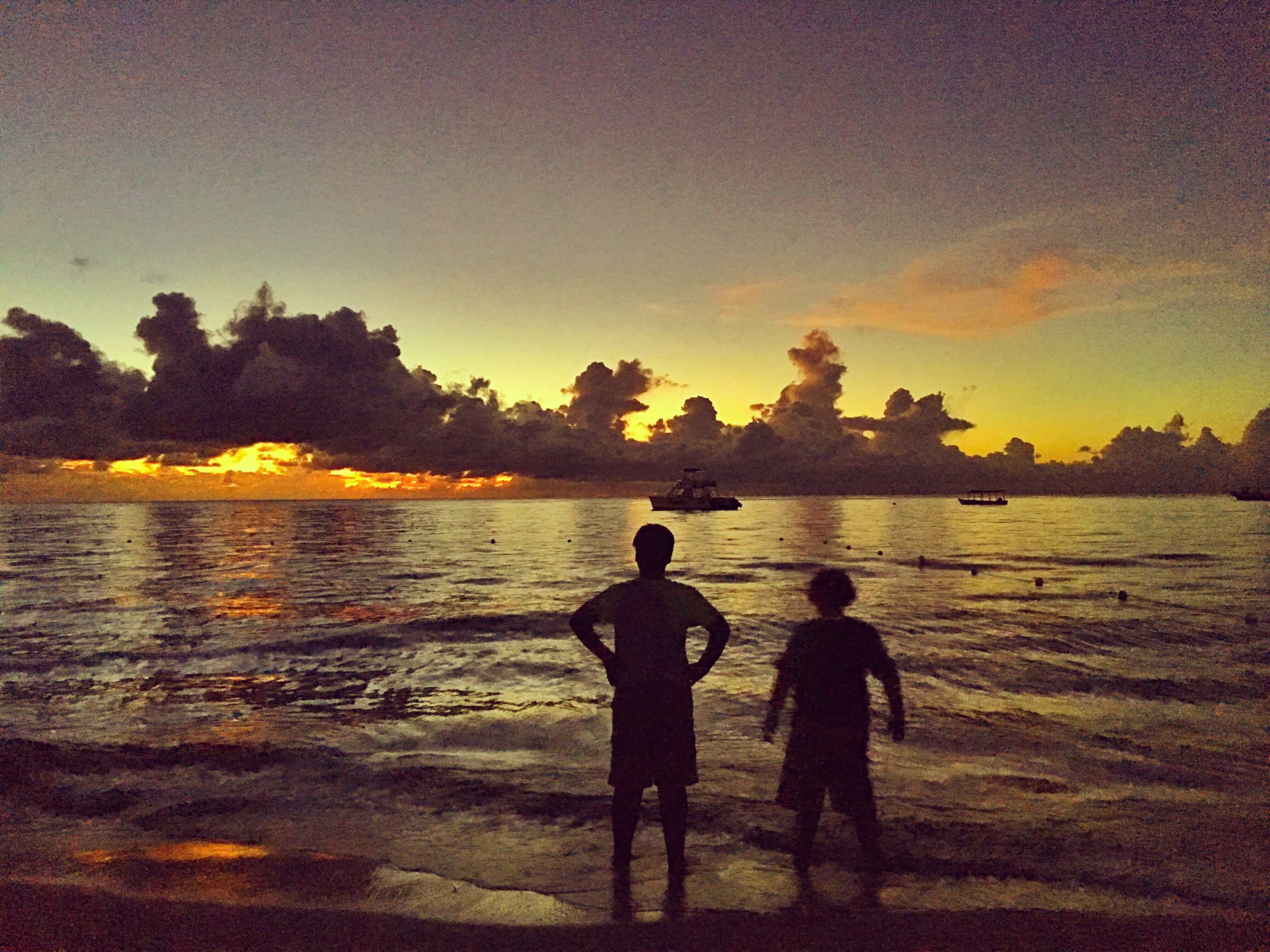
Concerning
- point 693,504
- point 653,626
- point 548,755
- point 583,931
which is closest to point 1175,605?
point 548,755

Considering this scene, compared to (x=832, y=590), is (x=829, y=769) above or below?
below

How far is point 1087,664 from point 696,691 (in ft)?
30.7

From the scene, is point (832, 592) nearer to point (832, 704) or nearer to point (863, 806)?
point (832, 704)

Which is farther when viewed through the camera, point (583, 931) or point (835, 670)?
point (835, 670)

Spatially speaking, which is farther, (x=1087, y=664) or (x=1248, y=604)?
(x=1248, y=604)

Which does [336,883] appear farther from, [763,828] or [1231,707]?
[1231,707]

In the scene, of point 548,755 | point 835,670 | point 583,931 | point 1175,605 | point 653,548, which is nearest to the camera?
point 583,931

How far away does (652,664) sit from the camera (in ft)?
16.4

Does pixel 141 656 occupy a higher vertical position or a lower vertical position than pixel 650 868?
lower

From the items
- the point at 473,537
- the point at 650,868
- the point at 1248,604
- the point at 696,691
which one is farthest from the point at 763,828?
the point at 473,537

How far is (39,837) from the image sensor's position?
260 inches

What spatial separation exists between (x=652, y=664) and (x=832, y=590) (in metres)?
1.51

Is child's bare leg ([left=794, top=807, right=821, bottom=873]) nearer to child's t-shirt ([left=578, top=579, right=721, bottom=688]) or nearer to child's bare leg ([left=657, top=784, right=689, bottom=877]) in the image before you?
child's bare leg ([left=657, top=784, right=689, bottom=877])

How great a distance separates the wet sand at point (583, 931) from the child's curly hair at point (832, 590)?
7.08ft
